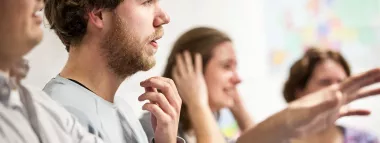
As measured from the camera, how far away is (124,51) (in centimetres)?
78

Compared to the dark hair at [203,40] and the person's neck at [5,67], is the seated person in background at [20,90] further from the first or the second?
the dark hair at [203,40]

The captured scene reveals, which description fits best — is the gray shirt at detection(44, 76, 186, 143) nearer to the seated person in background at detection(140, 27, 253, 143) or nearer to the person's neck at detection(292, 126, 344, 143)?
the seated person in background at detection(140, 27, 253, 143)

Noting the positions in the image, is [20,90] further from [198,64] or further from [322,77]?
[322,77]

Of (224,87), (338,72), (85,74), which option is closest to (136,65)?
(85,74)

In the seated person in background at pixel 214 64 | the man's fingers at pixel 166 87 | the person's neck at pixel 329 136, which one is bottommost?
the person's neck at pixel 329 136

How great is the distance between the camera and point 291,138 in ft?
2.71

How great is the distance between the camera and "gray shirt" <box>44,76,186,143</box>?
728mm

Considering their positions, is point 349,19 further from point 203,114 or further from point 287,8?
point 203,114

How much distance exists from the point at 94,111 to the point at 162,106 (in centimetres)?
10

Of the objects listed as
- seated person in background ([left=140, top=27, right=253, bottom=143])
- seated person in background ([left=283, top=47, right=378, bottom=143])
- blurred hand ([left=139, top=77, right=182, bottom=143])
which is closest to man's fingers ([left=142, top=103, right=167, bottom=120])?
blurred hand ([left=139, top=77, right=182, bottom=143])

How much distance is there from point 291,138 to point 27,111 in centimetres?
40

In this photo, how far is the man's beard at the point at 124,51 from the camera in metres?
0.77

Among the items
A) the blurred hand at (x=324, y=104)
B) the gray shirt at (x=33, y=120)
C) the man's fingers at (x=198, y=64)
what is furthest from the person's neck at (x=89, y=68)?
the man's fingers at (x=198, y=64)

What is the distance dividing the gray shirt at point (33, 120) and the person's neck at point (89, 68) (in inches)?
5.6
